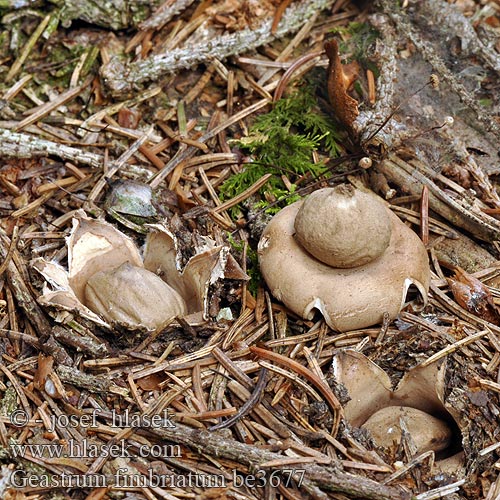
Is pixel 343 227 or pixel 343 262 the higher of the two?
pixel 343 227

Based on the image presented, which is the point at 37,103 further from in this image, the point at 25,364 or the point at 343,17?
the point at 343,17

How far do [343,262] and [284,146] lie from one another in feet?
2.66

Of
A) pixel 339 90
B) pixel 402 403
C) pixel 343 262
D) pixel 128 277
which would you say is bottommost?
pixel 402 403

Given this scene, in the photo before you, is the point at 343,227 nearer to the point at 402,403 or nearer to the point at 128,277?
the point at 402,403

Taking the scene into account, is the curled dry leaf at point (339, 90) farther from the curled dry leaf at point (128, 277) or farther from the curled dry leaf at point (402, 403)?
the curled dry leaf at point (402, 403)

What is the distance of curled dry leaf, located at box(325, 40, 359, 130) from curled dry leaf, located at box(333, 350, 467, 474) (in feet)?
3.81

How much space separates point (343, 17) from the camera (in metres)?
3.62

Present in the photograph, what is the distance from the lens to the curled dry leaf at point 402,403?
2.38m

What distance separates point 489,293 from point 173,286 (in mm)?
1280

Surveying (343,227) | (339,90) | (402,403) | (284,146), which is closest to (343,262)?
(343,227)

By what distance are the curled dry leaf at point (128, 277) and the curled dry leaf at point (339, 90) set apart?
3.12ft

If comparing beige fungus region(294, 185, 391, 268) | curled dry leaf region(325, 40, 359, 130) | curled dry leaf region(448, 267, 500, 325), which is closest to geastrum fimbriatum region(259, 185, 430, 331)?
beige fungus region(294, 185, 391, 268)

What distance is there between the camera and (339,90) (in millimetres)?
3080

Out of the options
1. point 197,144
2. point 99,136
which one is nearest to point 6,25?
point 99,136
